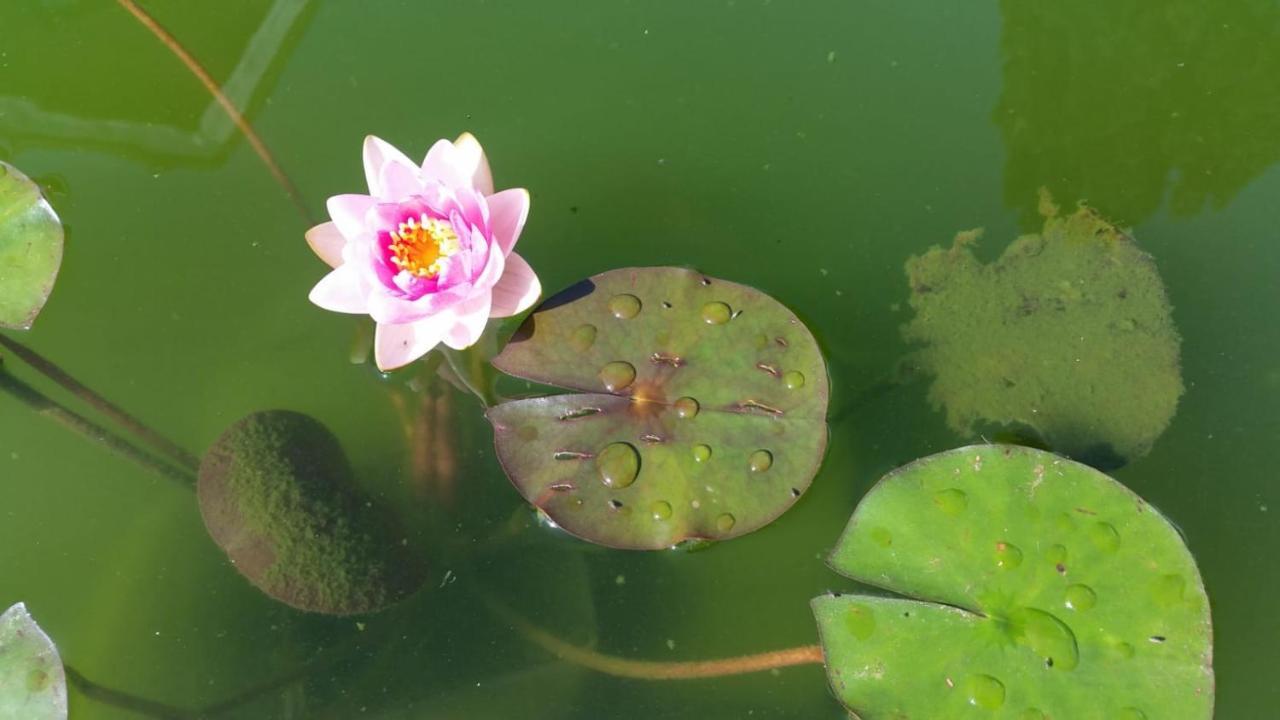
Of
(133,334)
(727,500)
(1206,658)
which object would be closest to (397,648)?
(727,500)

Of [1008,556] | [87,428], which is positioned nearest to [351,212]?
[87,428]

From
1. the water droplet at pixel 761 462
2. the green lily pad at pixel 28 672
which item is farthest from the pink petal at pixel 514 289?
the green lily pad at pixel 28 672

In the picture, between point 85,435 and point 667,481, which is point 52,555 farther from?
point 667,481

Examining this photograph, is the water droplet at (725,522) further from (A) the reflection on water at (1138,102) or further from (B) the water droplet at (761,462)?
(A) the reflection on water at (1138,102)

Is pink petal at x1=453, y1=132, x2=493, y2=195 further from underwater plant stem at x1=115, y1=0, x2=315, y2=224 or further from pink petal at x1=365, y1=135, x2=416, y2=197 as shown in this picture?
underwater plant stem at x1=115, y1=0, x2=315, y2=224

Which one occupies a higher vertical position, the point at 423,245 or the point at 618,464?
the point at 423,245

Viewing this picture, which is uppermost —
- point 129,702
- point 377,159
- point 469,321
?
point 377,159

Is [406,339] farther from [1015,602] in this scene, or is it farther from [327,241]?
Answer: [1015,602]
